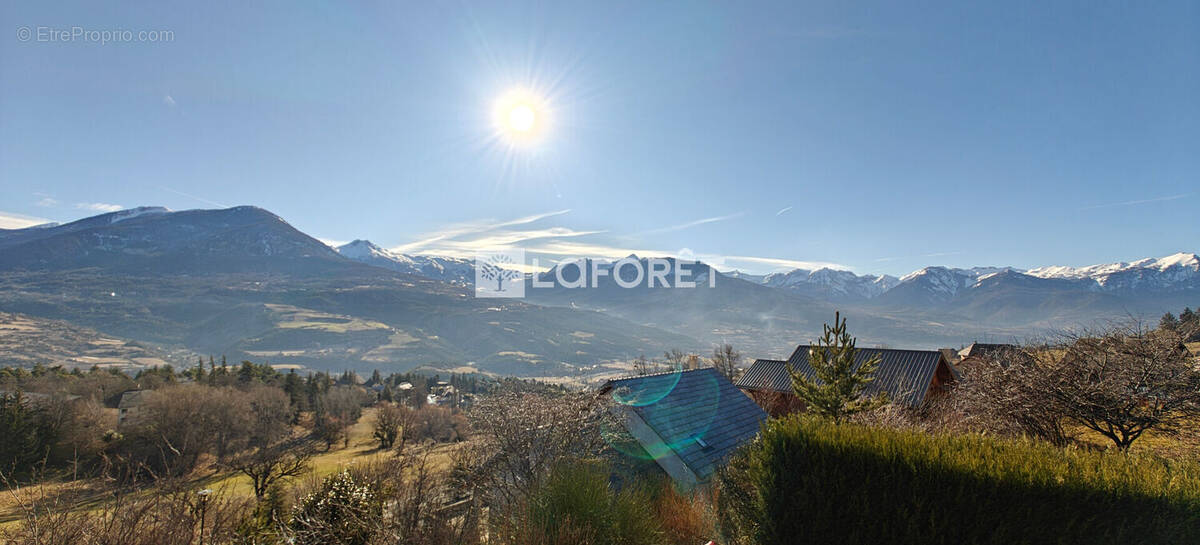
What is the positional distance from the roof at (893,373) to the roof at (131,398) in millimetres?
52197

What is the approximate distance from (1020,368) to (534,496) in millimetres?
13985

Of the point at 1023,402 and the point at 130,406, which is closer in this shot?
the point at 1023,402

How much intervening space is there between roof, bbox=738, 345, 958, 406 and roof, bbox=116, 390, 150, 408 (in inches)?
2055

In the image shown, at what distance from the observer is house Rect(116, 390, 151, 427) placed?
35987 millimetres

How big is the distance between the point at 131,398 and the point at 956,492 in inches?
2435

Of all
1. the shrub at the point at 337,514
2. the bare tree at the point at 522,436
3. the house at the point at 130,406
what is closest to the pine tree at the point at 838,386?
the bare tree at the point at 522,436

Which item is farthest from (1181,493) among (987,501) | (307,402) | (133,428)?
(307,402)

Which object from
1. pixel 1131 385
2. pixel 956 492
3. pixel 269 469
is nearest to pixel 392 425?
pixel 269 469

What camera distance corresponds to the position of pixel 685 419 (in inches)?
594

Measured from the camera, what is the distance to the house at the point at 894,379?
25875 mm

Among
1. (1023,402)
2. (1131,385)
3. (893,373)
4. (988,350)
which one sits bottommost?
(893,373)

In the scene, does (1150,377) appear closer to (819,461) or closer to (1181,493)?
(1181,493)

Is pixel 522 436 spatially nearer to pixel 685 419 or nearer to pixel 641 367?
pixel 685 419

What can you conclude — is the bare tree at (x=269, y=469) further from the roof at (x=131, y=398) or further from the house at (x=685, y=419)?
the roof at (x=131, y=398)
